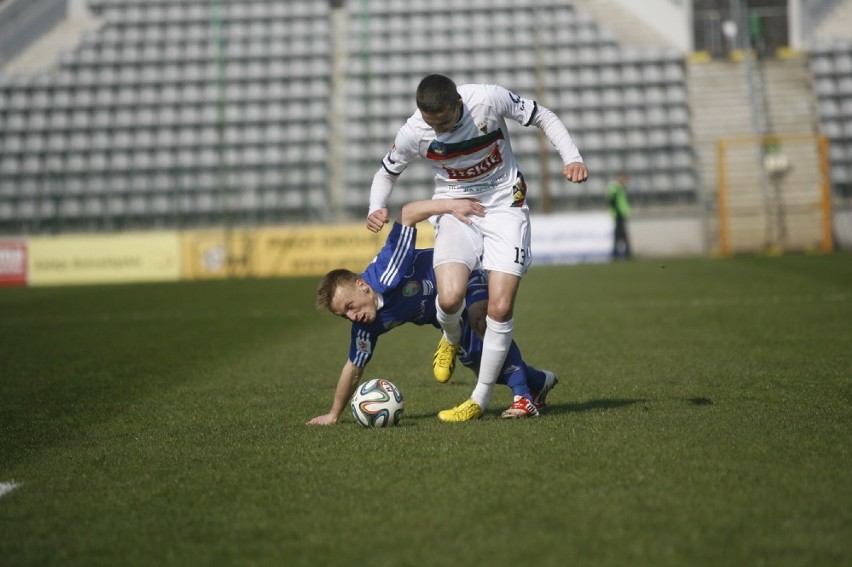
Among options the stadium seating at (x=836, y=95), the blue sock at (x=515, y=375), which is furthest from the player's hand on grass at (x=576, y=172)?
the stadium seating at (x=836, y=95)

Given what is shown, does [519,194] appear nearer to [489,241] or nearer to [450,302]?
[489,241]

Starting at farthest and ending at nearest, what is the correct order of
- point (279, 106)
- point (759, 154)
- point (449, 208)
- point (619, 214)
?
point (279, 106), point (759, 154), point (619, 214), point (449, 208)

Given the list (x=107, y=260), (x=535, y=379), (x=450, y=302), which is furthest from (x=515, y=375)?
(x=107, y=260)

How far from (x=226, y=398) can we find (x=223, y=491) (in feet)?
9.15

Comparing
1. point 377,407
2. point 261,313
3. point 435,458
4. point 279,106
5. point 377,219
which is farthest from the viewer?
point 279,106

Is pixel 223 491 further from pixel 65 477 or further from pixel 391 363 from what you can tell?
pixel 391 363

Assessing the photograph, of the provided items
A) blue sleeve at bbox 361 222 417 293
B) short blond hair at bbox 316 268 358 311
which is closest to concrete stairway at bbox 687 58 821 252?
blue sleeve at bbox 361 222 417 293

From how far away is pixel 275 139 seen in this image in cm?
2805

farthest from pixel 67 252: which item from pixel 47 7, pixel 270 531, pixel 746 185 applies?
pixel 270 531

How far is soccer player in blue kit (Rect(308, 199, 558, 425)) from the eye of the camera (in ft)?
18.2

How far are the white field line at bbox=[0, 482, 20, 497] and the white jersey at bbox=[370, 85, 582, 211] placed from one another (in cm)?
246

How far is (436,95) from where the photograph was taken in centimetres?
543

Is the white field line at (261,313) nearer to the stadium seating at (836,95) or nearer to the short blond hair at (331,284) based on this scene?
the short blond hair at (331,284)

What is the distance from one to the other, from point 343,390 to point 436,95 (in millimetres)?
1639
